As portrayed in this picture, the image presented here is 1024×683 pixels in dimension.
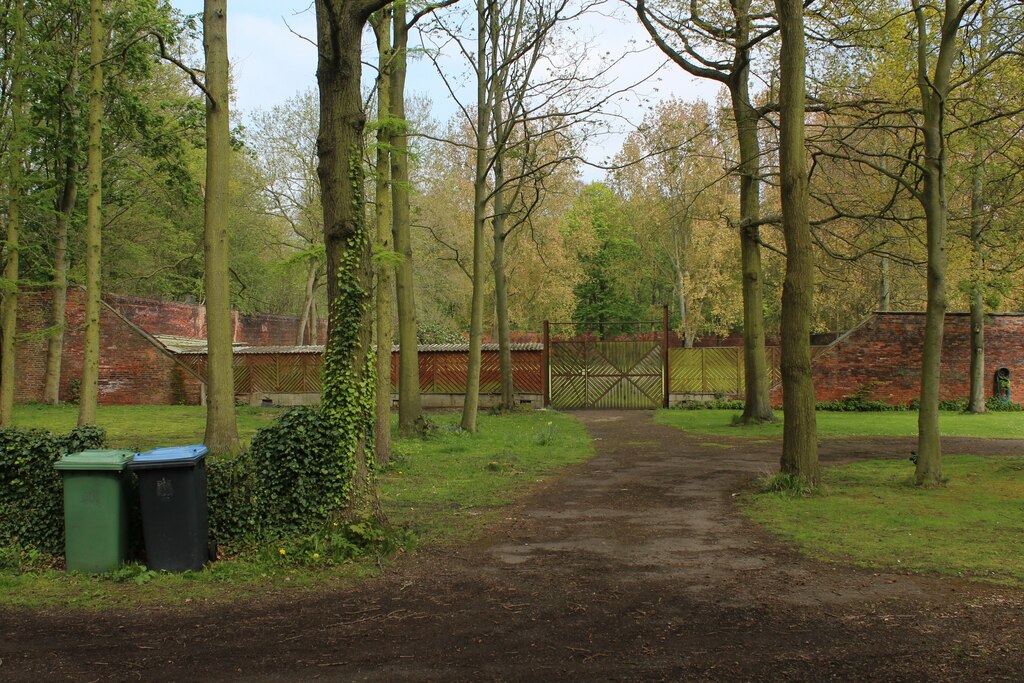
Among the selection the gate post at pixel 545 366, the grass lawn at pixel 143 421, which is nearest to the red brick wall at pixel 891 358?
the gate post at pixel 545 366

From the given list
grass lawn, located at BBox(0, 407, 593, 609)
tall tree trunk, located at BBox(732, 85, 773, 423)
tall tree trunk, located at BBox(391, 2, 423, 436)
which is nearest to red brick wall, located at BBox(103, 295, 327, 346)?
grass lawn, located at BBox(0, 407, 593, 609)

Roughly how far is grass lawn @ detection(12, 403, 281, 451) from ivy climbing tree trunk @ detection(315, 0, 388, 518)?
6.99 metres

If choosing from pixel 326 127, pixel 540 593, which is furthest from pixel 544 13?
pixel 540 593

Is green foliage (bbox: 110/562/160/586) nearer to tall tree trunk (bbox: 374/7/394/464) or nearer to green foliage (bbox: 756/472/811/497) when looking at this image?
tall tree trunk (bbox: 374/7/394/464)

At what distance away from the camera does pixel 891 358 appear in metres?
24.8

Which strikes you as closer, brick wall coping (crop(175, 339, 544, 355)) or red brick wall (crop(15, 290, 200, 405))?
red brick wall (crop(15, 290, 200, 405))

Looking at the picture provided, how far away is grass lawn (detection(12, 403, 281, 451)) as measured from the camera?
52.2ft

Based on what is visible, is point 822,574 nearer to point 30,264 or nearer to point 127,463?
point 127,463

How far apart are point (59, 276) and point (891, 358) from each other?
23.8 m

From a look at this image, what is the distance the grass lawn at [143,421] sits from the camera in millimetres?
15898

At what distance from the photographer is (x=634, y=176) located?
143ft

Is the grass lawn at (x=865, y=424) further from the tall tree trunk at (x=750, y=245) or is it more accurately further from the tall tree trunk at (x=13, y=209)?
the tall tree trunk at (x=13, y=209)

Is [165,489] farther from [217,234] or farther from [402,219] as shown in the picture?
[402,219]

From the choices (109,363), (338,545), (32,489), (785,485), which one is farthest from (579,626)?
(109,363)
